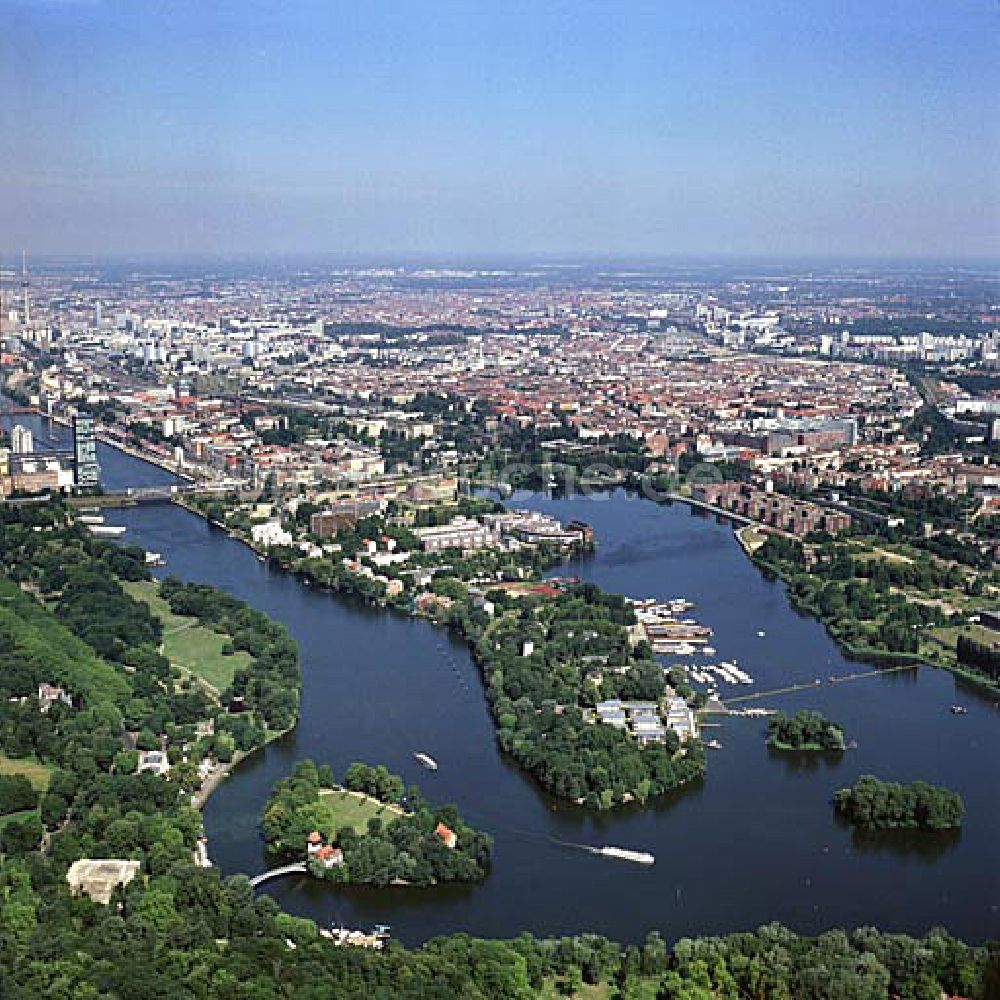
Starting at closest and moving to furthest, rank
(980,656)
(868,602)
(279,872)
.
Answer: (279,872), (980,656), (868,602)

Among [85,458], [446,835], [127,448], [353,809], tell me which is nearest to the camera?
[446,835]

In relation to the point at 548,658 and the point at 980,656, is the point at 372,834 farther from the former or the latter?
the point at 980,656

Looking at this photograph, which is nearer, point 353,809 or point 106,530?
point 353,809

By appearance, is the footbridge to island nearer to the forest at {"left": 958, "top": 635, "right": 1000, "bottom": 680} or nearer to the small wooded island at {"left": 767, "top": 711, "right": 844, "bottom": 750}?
the small wooded island at {"left": 767, "top": 711, "right": 844, "bottom": 750}

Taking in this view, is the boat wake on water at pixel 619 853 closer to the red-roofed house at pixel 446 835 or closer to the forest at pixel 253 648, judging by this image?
the red-roofed house at pixel 446 835

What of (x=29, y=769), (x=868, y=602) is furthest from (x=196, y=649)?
(x=868, y=602)

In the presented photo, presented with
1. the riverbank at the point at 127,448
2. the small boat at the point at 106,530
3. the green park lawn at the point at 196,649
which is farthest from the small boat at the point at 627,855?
the riverbank at the point at 127,448

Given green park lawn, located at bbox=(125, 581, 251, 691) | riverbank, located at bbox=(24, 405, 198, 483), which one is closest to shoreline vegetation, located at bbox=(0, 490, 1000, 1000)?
green park lawn, located at bbox=(125, 581, 251, 691)
